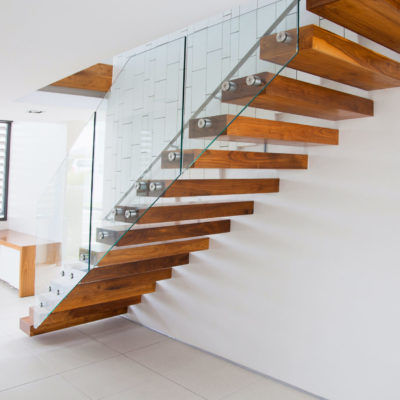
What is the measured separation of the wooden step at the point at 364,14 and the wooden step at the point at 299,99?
1.13ft

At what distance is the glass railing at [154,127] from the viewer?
78.3 inches

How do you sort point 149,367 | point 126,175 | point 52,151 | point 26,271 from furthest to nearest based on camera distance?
1. point 52,151
2. point 26,271
3. point 149,367
4. point 126,175

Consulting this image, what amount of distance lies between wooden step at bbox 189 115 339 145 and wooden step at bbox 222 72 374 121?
93 millimetres

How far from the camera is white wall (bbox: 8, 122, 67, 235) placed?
20.4 ft

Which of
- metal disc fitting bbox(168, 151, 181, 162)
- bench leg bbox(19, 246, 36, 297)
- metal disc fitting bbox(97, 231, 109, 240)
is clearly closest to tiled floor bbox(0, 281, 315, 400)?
bench leg bbox(19, 246, 36, 297)

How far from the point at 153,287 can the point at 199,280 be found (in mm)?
661

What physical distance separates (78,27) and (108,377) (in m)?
2.58

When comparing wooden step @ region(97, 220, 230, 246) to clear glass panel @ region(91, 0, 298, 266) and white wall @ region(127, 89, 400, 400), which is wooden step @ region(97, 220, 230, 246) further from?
white wall @ region(127, 89, 400, 400)

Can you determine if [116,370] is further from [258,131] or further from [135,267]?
[258,131]

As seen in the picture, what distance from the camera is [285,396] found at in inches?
125

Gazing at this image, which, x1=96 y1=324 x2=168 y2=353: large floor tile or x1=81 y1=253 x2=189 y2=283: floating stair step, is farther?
x1=96 y1=324 x2=168 y2=353: large floor tile

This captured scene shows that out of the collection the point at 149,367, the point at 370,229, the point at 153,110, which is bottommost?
the point at 149,367

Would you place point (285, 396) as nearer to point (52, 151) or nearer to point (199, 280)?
point (199, 280)

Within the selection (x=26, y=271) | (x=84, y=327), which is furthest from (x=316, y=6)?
(x=26, y=271)
